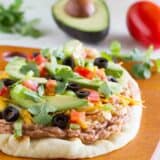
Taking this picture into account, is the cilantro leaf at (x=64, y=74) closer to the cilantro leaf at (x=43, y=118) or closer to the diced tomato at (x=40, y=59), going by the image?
the diced tomato at (x=40, y=59)

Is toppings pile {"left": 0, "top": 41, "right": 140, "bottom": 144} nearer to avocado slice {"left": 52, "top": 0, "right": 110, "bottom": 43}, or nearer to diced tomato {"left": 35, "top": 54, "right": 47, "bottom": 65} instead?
diced tomato {"left": 35, "top": 54, "right": 47, "bottom": 65}

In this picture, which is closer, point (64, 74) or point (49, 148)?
point (49, 148)

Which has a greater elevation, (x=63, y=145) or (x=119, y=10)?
(x=63, y=145)

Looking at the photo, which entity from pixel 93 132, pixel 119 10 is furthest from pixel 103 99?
pixel 119 10

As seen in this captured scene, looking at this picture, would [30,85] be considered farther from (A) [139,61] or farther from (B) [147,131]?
(A) [139,61]

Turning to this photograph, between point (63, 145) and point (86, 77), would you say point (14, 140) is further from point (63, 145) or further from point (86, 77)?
point (86, 77)

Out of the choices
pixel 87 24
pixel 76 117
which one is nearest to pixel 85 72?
pixel 76 117

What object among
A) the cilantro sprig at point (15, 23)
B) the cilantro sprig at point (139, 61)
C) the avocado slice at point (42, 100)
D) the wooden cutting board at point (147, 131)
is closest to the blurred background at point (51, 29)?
the cilantro sprig at point (15, 23)
